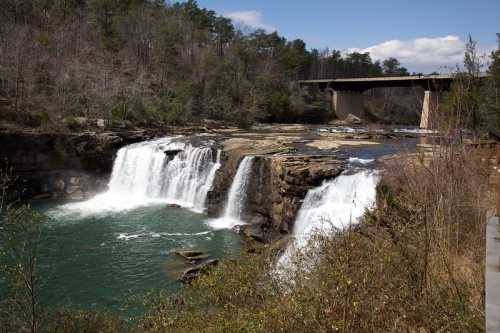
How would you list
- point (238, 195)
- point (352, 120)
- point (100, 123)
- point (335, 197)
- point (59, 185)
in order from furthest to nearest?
point (352, 120), point (100, 123), point (59, 185), point (238, 195), point (335, 197)

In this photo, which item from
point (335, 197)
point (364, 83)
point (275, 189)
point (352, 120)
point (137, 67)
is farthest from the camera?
point (364, 83)

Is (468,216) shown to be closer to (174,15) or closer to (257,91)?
(257,91)

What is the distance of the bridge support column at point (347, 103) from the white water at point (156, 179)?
1441 inches

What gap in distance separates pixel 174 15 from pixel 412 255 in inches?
2171

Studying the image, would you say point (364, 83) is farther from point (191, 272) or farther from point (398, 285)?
point (398, 285)

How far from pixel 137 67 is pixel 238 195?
1148 inches

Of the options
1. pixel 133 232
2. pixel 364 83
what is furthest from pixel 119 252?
pixel 364 83

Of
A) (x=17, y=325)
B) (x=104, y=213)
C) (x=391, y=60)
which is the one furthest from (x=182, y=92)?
(x=391, y=60)

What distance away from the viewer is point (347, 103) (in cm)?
5609

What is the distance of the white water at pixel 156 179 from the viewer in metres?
19.7

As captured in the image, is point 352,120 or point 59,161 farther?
point 352,120

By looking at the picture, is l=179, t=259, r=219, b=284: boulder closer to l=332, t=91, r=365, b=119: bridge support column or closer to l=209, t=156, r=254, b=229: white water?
l=209, t=156, r=254, b=229: white water

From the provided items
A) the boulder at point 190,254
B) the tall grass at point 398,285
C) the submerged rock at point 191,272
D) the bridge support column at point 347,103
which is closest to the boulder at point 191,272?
the submerged rock at point 191,272

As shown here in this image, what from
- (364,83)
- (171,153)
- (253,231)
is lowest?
(253,231)
